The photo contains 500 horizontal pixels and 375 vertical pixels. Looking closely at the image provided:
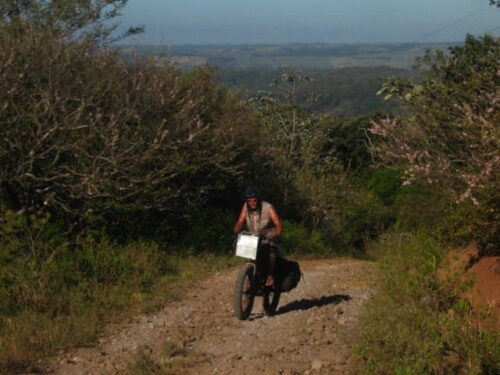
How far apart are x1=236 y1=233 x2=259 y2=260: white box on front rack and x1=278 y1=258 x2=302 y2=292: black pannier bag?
709 millimetres

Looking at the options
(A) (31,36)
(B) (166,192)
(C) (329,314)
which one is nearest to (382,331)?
(C) (329,314)

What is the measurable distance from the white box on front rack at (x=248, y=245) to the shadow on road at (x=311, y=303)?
4.01ft

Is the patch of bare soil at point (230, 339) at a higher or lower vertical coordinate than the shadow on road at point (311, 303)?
higher

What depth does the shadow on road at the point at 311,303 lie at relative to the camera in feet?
25.6

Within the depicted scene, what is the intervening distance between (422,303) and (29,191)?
6711mm

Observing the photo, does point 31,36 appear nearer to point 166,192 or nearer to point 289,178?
point 166,192

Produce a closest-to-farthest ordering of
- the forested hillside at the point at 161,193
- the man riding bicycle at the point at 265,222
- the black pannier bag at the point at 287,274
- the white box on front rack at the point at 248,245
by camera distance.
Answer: the forested hillside at the point at 161,193 < the white box on front rack at the point at 248,245 < the man riding bicycle at the point at 265,222 < the black pannier bag at the point at 287,274

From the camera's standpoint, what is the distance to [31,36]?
983 cm

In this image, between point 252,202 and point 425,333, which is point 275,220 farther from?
point 425,333

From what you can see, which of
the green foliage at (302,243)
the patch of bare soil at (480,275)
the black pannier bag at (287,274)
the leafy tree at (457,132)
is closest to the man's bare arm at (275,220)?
the black pannier bag at (287,274)

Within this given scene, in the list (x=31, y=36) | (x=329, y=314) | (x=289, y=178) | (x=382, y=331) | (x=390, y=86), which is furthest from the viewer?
(x=390, y=86)

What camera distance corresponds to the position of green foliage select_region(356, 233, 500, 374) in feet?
16.8

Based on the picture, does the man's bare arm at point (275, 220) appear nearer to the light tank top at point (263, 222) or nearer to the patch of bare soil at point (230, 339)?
the light tank top at point (263, 222)

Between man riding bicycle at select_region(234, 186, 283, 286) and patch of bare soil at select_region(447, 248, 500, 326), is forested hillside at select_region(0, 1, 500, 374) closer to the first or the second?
patch of bare soil at select_region(447, 248, 500, 326)
